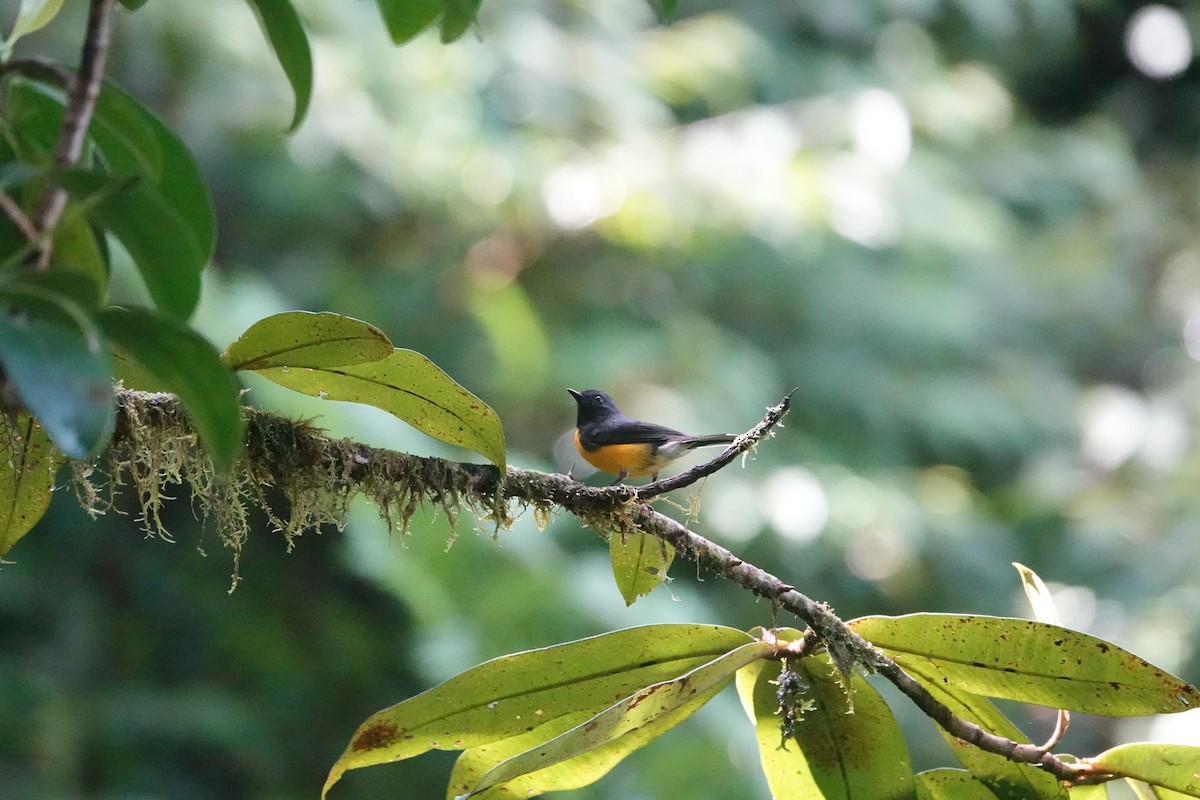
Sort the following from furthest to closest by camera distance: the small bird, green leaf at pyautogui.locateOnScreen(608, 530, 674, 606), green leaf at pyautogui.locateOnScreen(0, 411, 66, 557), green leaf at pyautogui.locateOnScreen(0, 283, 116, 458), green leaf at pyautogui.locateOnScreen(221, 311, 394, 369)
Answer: the small bird < green leaf at pyautogui.locateOnScreen(608, 530, 674, 606) < green leaf at pyautogui.locateOnScreen(0, 411, 66, 557) < green leaf at pyautogui.locateOnScreen(221, 311, 394, 369) < green leaf at pyautogui.locateOnScreen(0, 283, 116, 458)

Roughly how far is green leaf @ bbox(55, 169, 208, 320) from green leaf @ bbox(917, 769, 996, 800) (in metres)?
1.04

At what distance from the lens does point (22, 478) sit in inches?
54.9

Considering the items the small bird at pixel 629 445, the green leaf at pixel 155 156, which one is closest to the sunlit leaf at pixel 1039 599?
the green leaf at pixel 155 156

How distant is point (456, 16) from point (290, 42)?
0.78 ft

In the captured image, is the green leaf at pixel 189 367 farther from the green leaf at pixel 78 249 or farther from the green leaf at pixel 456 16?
the green leaf at pixel 456 16

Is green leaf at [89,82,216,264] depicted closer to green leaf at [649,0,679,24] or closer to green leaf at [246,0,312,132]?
green leaf at [246,0,312,132]

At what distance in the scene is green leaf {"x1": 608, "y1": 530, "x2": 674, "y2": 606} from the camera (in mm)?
1547

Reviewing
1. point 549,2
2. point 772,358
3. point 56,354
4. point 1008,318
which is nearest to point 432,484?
point 56,354

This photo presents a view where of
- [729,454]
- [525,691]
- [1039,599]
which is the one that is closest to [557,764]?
[525,691]

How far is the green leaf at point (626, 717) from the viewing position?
4.07ft

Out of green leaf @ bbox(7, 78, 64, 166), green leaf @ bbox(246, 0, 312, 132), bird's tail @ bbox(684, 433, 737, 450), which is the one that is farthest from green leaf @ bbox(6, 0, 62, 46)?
bird's tail @ bbox(684, 433, 737, 450)

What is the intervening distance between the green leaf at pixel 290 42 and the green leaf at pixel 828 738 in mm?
912

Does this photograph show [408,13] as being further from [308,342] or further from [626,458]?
[626,458]

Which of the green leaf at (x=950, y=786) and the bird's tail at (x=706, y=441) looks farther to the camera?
the bird's tail at (x=706, y=441)
